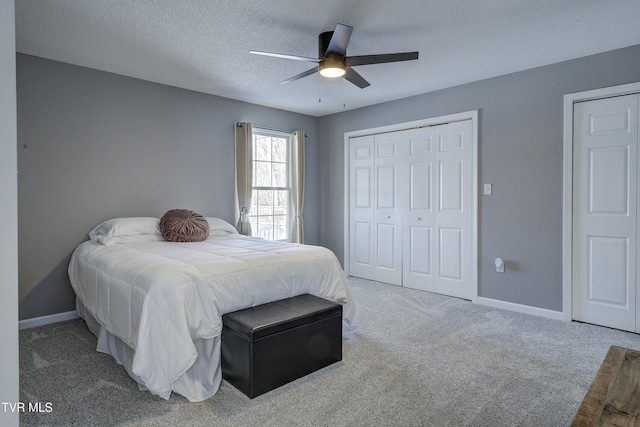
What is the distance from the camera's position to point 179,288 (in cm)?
218

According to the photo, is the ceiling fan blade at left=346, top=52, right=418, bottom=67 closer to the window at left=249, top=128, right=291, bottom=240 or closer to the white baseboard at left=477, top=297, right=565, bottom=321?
the window at left=249, top=128, right=291, bottom=240

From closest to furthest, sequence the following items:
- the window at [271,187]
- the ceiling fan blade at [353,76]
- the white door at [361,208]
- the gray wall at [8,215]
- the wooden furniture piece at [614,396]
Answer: the wooden furniture piece at [614,396] < the gray wall at [8,215] < the ceiling fan blade at [353,76] < the window at [271,187] < the white door at [361,208]

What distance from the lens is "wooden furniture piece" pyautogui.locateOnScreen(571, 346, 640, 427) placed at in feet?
3.98

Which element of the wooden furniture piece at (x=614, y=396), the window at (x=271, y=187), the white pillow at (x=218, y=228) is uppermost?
the window at (x=271, y=187)

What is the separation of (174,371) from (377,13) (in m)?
2.67

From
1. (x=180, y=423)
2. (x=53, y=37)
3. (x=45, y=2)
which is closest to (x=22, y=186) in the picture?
(x=53, y=37)

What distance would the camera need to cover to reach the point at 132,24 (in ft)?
9.18

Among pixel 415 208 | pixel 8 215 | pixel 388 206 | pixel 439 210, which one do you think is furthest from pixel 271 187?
pixel 8 215

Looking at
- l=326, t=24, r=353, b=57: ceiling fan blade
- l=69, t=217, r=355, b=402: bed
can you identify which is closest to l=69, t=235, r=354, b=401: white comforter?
l=69, t=217, r=355, b=402: bed

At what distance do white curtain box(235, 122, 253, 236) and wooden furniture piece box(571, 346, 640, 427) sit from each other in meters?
3.96

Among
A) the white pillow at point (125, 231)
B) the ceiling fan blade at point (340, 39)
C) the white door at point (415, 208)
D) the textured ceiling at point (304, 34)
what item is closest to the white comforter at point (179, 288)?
the white pillow at point (125, 231)

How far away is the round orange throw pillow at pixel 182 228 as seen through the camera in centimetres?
364

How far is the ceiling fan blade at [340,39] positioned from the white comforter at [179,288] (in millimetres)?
1556

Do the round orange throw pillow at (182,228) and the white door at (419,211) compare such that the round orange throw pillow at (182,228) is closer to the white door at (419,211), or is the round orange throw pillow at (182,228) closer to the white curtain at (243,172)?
the white curtain at (243,172)
